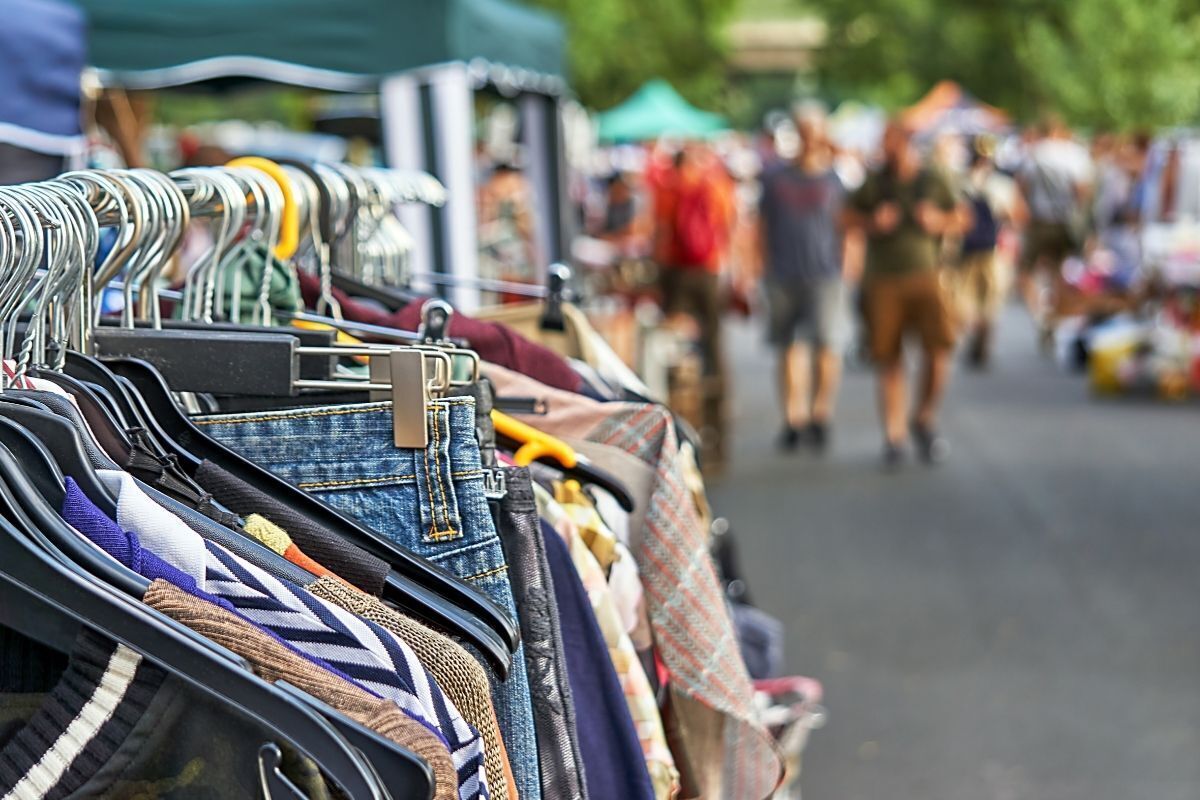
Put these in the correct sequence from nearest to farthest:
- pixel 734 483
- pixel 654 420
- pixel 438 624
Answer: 1. pixel 438 624
2. pixel 654 420
3. pixel 734 483

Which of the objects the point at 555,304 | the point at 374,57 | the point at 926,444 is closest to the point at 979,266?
the point at 926,444

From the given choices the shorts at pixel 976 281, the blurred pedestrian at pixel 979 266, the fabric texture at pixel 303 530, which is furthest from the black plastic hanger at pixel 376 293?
the shorts at pixel 976 281

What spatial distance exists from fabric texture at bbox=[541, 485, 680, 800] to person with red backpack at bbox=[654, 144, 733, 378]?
813cm

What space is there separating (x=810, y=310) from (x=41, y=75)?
577 cm

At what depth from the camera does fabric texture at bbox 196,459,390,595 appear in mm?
1604

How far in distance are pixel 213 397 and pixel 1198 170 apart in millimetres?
13574

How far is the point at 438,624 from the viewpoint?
1.62m

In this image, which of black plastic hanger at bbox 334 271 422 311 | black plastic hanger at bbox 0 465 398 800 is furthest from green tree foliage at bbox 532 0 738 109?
black plastic hanger at bbox 0 465 398 800

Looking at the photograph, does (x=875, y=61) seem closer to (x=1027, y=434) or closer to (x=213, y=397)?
(x=1027, y=434)

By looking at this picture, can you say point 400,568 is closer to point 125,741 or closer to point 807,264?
point 125,741

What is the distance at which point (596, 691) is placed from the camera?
2.02m

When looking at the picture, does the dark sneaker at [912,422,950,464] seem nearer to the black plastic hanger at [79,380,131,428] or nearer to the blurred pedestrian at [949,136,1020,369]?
the blurred pedestrian at [949,136,1020,369]

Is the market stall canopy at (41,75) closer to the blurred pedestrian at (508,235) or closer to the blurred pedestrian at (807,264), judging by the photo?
the blurred pedestrian at (508,235)

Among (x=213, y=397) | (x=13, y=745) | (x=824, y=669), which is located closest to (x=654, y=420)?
(x=213, y=397)
